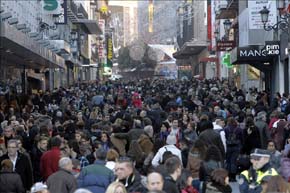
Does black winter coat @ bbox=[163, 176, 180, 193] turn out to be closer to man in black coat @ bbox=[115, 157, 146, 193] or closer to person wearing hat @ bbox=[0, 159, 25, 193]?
man in black coat @ bbox=[115, 157, 146, 193]

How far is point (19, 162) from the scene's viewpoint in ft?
42.0

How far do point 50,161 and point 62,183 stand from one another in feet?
8.34

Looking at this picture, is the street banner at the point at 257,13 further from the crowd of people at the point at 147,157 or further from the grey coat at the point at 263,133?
the grey coat at the point at 263,133

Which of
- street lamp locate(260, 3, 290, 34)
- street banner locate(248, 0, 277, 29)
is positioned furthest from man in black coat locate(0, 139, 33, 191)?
street banner locate(248, 0, 277, 29)

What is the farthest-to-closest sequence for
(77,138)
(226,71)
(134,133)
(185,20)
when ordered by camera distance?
(185,20) < (226,71) < (134,133) < (77,138)

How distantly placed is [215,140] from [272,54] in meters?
19.4

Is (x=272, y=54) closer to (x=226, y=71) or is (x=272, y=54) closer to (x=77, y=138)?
(x=77, y=138)

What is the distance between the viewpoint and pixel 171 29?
17188cm

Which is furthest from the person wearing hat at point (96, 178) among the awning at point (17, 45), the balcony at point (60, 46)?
the balcony at point (60, 46)

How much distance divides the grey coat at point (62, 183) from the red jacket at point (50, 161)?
2368 millimetres

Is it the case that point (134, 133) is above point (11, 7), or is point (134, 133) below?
below

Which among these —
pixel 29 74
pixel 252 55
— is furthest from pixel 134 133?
pixel 29 74

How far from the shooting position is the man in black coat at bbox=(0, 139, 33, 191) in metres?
12.8

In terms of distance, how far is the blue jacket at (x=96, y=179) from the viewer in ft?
34.1
